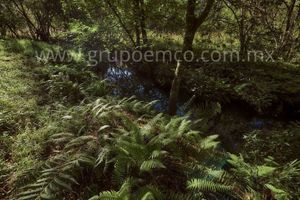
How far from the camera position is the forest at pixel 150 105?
16.0 feet

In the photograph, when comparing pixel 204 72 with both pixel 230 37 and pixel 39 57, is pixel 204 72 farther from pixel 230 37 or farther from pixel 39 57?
pixel 39 57

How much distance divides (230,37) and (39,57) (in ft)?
27.2

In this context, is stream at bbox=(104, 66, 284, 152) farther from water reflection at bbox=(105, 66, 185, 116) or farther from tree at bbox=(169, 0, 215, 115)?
tree at bbox=(169, 0, 215, 115)

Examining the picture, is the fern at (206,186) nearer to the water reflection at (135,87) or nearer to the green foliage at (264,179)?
the green foliage at (264,179)

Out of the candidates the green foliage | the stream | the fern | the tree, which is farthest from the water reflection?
the fern

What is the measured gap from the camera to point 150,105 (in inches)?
302

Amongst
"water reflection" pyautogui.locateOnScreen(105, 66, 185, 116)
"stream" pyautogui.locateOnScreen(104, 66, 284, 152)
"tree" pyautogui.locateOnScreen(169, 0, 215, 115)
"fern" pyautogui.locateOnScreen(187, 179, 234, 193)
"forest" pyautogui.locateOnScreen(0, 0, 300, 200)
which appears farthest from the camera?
"water reflection" pyautogui.locateOnScreen(105, 66, 185, 116)

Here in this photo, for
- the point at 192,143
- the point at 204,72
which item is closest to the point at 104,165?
the point at 192,143

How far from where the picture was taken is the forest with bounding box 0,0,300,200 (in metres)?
4.88

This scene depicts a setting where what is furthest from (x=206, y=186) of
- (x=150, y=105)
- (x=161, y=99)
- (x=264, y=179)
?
(x=161, y=99)

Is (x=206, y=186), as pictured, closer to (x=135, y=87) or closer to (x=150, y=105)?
(x=150, y=105)

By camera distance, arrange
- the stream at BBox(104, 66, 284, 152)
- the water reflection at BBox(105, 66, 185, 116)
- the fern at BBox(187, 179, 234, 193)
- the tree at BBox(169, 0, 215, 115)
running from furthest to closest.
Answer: the water reflection at BBox(105, 66, 185, 116) < the stream at BBox(104, 66, 284, 152) < the tree at BBox(169, 0, 215, 115) < the fern at BBox(187, 179, 234, 193)

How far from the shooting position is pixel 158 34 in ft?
49.2

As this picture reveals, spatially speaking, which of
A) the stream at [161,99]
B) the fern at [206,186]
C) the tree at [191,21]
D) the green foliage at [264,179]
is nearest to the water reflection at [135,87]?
the stream at [161,99]
